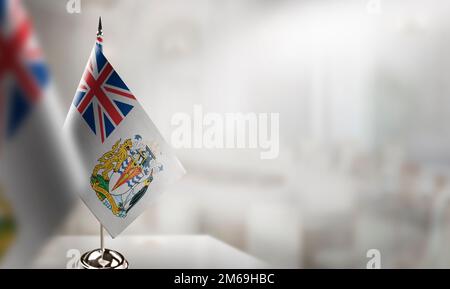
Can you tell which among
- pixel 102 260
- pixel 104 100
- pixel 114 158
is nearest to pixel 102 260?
pixel 102 260

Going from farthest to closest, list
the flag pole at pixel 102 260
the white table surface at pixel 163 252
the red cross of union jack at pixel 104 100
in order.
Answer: the white table surface at pixel 163 252 → the flag pole at pixel 102 260 → the red cross of union jack at pixel 104 100

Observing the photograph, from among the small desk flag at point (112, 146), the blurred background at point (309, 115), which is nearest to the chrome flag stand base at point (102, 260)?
the small desk flag at point (112, 146)

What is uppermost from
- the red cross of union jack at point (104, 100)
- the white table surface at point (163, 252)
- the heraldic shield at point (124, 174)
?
the red cross of union jack at point (104, 100)

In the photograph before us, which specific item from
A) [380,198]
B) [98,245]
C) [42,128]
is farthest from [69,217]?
[380,198]

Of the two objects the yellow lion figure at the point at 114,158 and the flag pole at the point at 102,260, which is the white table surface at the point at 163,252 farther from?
the yellow lion figure at the point at 114,158

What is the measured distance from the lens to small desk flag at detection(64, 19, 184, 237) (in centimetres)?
135

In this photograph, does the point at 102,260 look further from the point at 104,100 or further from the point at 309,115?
the point at 309,115

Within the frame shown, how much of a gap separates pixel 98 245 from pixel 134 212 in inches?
16.7

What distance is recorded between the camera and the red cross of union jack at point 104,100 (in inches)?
53.2

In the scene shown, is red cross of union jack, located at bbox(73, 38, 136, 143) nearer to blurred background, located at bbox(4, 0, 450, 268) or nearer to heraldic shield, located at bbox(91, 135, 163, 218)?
heraldic shield, located at bbox(91, 135, 163, 218)

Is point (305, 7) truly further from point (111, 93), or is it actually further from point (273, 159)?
point (111, 93)

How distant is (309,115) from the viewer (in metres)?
1.76

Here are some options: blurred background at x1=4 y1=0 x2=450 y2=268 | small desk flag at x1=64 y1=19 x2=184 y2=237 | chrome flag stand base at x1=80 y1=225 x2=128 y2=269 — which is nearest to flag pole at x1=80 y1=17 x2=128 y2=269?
chrome flag stand base at x1=80 y1=225 x2=128 y2=269

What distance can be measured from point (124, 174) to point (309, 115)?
2.87 ft
